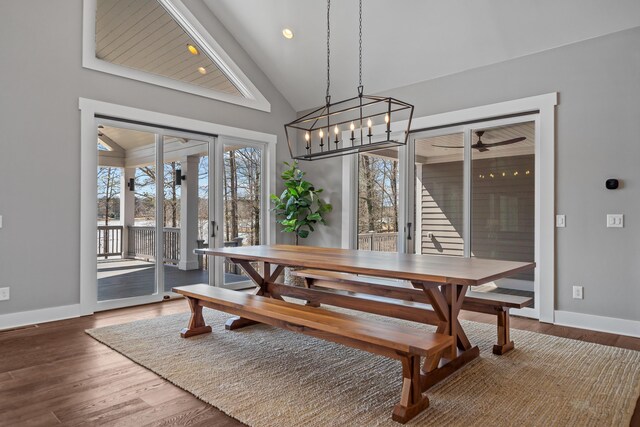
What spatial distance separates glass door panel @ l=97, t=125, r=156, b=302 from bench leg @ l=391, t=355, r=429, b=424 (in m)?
3.62

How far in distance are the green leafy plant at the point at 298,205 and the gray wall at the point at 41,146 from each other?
2.44 meters

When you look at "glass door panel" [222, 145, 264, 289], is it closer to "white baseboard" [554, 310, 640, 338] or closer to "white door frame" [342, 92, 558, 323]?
"white door frame" [342, 92, 558, 323]

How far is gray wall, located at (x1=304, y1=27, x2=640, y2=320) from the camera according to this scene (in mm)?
3633

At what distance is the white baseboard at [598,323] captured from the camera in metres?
3.62

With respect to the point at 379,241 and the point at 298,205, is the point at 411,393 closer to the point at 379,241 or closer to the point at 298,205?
the point at 379,241

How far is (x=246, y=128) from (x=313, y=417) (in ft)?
14.5

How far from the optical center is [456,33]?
4.32m

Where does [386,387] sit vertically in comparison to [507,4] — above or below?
below

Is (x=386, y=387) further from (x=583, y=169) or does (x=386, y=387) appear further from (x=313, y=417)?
(x=583, y=169)

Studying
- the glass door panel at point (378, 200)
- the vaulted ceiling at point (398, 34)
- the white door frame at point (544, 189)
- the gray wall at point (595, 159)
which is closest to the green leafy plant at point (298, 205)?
the glass door panel at point (378, 200)

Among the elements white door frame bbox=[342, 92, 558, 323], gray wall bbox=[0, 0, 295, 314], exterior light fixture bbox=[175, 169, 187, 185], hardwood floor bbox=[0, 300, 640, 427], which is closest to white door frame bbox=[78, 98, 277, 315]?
gray wall bbox=[0, 0, 295, 314]

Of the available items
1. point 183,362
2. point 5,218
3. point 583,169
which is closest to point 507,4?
point 583,169

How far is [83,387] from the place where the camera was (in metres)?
2.48

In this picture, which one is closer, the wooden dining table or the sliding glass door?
the wooden dining table
